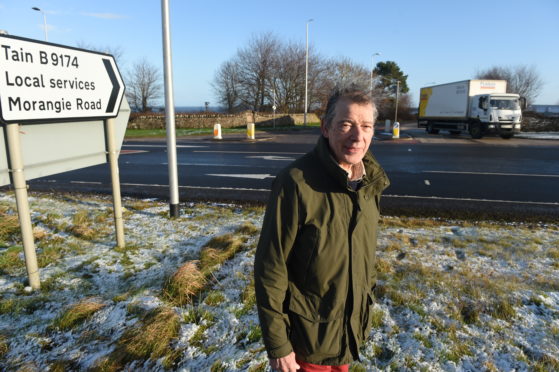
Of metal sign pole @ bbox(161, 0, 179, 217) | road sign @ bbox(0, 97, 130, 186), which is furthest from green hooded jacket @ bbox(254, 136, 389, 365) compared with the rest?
metal sign pole @ bbox(161, 0, 179, 217)

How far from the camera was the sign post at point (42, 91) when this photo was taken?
121 inches

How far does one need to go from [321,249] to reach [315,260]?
6 centimetres

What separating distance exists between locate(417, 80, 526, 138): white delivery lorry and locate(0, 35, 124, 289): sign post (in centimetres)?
2263

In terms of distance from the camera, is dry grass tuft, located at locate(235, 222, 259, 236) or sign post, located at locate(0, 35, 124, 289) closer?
sign post, located at locate(0, 35, 124, 289)

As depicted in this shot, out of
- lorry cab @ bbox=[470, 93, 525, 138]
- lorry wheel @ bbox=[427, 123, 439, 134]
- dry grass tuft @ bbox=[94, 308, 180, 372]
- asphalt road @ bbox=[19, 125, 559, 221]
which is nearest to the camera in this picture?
dry grass tuft @ bbox=[94, 308, 180, 372]

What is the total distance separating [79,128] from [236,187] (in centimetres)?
479

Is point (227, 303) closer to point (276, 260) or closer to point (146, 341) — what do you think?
point (146, 341)

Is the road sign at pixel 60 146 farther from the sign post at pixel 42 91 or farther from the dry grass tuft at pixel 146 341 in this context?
the dry grass tuft at pixel 146 341

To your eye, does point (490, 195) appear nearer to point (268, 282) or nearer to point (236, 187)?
point (236, 187)

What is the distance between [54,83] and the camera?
3.48m

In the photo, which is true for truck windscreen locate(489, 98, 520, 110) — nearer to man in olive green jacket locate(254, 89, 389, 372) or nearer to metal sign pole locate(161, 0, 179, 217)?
metal sign pole locate(161, 0, 179, 217)

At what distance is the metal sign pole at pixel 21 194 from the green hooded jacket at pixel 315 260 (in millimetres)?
2863

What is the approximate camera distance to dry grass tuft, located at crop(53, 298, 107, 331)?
2932 mm

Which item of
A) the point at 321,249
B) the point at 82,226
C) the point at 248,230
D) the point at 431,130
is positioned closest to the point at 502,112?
the point at 431,130
